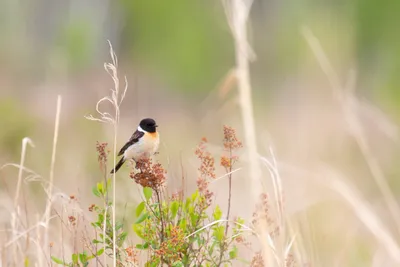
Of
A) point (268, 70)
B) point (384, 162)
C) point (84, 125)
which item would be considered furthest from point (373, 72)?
point (84, 125)

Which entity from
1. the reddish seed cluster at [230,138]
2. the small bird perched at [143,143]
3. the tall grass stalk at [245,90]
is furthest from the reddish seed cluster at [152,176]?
the small bird perched at [143,143]

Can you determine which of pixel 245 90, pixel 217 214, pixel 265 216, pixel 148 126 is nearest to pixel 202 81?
pixel 148 126

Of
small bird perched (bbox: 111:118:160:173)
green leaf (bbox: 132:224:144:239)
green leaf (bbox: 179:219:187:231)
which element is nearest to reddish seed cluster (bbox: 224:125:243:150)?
green leaf (bbox: 179:219:187:231)

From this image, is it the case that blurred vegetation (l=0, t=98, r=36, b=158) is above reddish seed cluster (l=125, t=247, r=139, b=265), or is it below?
above

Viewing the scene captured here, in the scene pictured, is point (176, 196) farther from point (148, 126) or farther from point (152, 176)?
point (148, 126)

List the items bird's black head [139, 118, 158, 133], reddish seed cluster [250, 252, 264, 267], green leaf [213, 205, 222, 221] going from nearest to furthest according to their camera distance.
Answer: reddish seed cluster [250, 252, 264, 267] < green leaf [213, 205, 222, 221] < bird's black head [139, 118, 158, 133]

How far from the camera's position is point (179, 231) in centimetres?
335

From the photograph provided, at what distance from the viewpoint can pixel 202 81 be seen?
68.0ft

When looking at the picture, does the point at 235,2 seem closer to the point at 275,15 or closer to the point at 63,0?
the point at 275,15

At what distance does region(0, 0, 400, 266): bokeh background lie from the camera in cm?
902

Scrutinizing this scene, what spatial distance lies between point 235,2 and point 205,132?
893 cm

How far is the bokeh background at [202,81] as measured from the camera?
902 cm

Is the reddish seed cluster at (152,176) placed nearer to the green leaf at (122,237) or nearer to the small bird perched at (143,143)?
the green leaf at (122,237)

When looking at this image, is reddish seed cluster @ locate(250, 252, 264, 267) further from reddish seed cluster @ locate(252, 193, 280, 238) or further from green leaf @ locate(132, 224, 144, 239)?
green leaf @ locate(132, 224, 144, 239)
